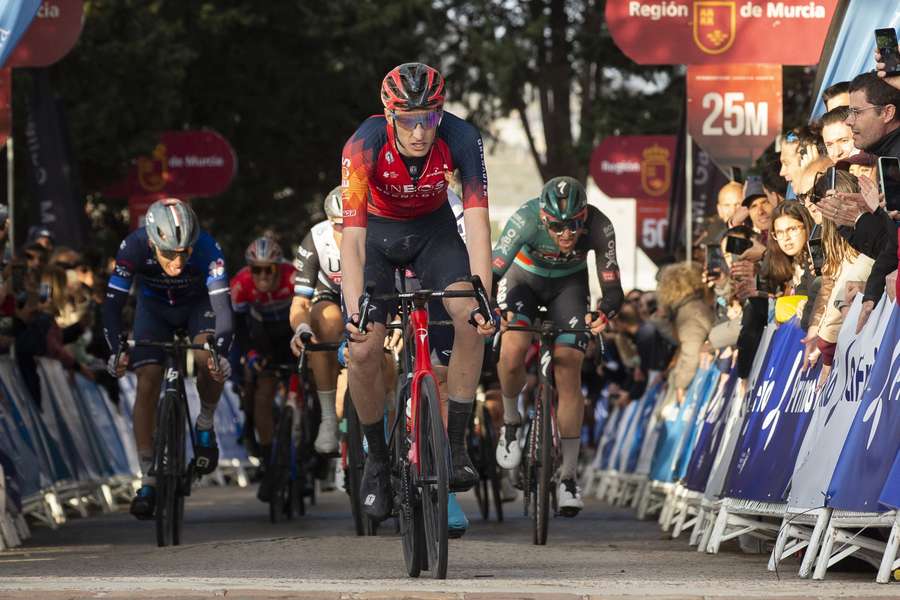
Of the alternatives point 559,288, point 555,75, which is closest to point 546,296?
point 559,288

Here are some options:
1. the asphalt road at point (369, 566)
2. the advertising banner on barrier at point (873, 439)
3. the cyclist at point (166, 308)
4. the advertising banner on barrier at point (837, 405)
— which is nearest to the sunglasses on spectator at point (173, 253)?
the cyclist at point (166, 308)

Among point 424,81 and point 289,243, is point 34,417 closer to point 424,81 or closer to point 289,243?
point 424,81

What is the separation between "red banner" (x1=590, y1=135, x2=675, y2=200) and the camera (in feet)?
97.5

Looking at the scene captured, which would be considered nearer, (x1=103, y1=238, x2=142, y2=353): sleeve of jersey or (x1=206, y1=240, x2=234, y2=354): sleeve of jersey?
(x1=206, y1=240, x2=234, y2=354): sleeve of jersey

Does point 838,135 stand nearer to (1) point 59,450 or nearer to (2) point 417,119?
(2) point 417,119

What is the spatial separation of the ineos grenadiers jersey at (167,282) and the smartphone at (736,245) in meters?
3.30

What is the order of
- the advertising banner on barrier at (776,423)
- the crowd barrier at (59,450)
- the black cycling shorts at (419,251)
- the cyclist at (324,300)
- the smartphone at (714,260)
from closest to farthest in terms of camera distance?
the black cycling shorts at (419,251), the advertising banner on barrier at (776,423), the crowd barrier at (59,450), the cyclist at (324,300), the smartphone at (714,260)

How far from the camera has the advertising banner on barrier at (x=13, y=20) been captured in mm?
14594

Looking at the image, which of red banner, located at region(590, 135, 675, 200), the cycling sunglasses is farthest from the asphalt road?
red banner, located at region(590, 135, 675, 200)

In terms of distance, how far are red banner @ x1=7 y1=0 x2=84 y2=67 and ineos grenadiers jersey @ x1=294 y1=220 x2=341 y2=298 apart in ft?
12.1

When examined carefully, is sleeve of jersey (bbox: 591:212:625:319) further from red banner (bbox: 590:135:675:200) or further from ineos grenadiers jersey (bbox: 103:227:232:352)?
red banner (bbox: 590:135:675:200)

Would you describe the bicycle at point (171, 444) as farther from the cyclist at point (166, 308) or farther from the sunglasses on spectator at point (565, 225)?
the sunglasses on spectator at point (565, 225)

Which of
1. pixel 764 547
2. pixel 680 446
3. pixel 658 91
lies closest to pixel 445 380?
pixel 764 547

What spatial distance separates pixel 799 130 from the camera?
13008 millimetres
